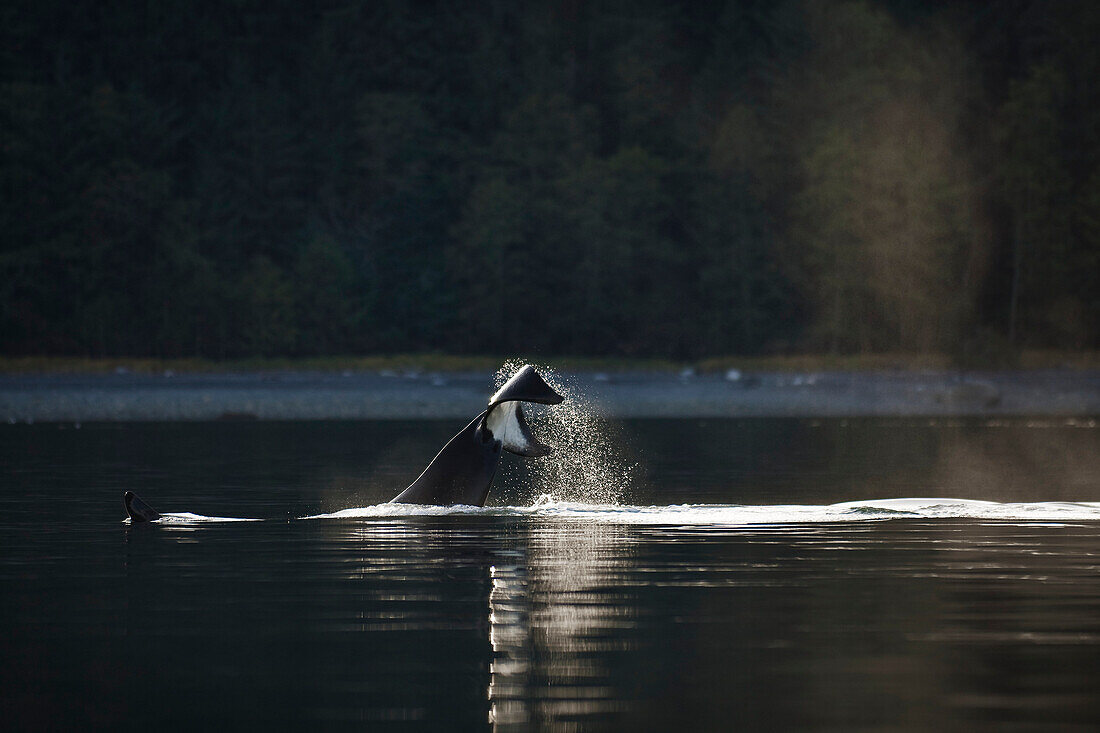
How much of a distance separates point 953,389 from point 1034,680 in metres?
60.5

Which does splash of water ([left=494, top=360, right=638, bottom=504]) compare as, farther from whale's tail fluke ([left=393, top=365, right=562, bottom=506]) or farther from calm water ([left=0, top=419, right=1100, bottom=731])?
calm water ([left=0, top=419, right=1100, bottom=731])

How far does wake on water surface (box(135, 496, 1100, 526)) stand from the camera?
23578 mm

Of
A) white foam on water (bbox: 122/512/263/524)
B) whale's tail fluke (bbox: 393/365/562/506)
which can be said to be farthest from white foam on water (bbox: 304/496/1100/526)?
white foam on water (bbox: 122/512/263/524)

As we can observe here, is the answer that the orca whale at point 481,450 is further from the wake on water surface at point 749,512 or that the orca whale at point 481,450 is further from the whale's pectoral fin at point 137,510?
the wake on water surface at point 749,512

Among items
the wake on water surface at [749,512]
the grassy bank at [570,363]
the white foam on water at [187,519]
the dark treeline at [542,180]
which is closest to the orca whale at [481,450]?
the white foam on water at [187,519]

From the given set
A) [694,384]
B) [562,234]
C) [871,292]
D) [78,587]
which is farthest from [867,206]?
[78,587]

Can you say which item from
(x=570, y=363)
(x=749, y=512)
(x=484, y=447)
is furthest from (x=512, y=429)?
(x=570, y=363)

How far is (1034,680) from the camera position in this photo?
480 inches

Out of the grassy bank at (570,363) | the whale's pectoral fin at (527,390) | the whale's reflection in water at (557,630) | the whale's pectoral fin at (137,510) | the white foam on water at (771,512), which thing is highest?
the grassy bank at (570,363)

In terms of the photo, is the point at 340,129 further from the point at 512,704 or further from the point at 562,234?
the point at 512,704

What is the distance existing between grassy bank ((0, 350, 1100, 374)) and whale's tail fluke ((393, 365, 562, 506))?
63.3 meters

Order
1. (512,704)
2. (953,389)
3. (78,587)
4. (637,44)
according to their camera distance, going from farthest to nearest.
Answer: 1. (637,44)
2. (953,389)
3. (78,587)
4. (512,704)

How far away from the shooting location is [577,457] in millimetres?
42625

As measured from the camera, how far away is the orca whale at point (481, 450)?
2017 centimetres
